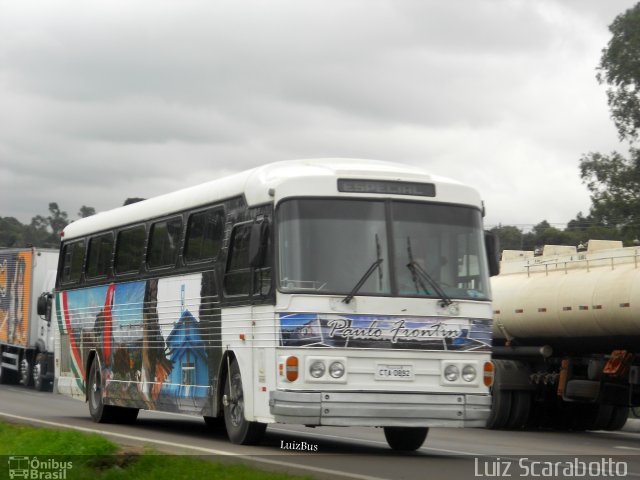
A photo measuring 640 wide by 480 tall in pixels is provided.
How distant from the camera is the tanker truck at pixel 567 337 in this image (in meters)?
22.9

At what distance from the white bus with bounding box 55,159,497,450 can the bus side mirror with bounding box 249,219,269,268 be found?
0.6 inches

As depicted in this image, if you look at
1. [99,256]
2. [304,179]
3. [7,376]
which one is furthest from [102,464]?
[7,376]

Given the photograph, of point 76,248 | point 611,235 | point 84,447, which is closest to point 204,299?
point 84,447

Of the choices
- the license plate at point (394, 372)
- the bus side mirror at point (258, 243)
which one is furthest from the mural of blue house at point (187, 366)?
the license plate at point (394, 372)

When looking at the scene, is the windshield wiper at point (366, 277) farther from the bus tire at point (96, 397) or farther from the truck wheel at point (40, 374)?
the truck wheel at point (40, 374)

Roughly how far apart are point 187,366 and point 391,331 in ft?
13.2

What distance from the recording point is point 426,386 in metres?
15.7

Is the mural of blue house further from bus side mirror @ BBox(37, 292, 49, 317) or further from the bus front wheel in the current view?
bus side mirror @ BBox(37, 292, 49, 317)

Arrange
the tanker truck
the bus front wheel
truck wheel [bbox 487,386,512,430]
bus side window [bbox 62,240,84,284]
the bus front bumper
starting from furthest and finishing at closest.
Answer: truck wheel [bbox 487,386,512,430], bus side window [bbox 62,240,84,284], the tanker truck, the bus front wheel, the bus front bumper

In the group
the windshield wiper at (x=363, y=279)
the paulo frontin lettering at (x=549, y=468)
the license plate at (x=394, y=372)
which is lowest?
the paulo frontin lettering at (x=549, y=468)

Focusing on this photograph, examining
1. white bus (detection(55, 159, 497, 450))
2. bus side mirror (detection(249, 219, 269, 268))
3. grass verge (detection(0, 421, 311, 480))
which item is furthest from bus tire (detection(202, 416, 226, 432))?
grass verge (detection(0, 421, 311, 480))

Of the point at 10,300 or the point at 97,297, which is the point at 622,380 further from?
the point at 10,300

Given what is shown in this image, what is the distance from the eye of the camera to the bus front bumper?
15.3 meters

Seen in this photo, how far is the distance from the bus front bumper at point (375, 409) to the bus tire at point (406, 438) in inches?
55.0
